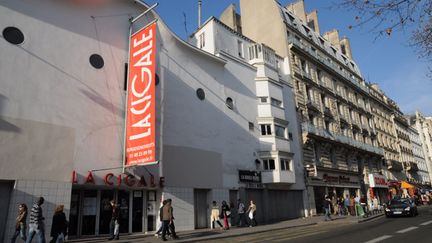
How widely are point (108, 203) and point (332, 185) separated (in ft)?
76.7

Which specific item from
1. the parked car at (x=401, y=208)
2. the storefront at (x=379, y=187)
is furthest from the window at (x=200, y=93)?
the storefront at (x=379, y=187)

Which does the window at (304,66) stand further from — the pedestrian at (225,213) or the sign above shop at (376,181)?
the pedestrian at (225,213)

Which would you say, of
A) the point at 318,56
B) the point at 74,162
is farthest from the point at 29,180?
the point at 318,56

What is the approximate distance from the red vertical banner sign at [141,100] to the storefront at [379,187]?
29383 millimetres

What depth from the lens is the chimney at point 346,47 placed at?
169ft

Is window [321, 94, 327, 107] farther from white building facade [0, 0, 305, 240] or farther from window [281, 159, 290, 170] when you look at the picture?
white building facade [0, 0, 305, 240]

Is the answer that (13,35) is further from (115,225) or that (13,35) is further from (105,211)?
(115,225)

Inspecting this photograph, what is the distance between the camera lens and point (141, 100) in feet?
51.5

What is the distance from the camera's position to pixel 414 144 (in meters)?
68.2

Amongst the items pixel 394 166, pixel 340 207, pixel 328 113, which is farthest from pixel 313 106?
pixel 394 166

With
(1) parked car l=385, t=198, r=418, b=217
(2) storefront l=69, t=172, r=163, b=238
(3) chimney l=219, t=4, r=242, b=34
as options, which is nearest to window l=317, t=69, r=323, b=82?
(3) chimney l=219, t=4, r=242, b=34

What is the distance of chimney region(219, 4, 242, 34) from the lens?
37.1 meters

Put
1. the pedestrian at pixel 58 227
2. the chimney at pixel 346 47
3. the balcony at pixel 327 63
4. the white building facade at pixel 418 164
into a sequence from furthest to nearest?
1. the white building facade at pixel 418 164
2. the chimney at pixel 346 47
3. the balcony at pixel 327 63
4. the pedestrian at pixel 58 227

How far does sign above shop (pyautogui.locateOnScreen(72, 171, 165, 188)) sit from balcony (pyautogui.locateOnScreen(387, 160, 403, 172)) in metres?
42.1
